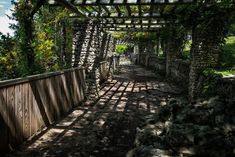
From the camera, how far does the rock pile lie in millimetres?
4109

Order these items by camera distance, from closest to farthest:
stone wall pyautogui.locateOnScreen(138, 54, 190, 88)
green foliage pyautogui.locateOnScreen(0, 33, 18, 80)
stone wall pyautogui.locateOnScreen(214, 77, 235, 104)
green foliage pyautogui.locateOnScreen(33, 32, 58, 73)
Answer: stone wall pyautogui.locateOnScreen(214, 77, 235, 104), green foliage pyautogui.locateOnScreen(0, 33, 18, 80), green foliage pyautogui.locateOnScreen(33, 32, 58, 73), stone wall pyautogui.locateOnScreen(138, 54, 190, 88)

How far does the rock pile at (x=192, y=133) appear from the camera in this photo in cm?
411

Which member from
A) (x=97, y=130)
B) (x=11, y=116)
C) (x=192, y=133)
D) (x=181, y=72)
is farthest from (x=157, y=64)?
(x=192, y=133)

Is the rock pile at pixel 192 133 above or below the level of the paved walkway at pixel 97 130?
above

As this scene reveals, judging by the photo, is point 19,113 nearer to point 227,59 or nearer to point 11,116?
point 11,116

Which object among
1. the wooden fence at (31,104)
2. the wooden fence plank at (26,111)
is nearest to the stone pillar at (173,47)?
the wooden fence at (31,104)

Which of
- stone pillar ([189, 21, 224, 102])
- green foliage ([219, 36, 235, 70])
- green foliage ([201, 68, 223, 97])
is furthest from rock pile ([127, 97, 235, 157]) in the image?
green foliage ([219, 36, 235, 70])

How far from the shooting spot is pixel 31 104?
6492 millimetres

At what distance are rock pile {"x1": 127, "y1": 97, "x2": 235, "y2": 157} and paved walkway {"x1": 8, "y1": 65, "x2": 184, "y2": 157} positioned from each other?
1.10 meters

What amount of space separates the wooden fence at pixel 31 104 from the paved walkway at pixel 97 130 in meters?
0.26

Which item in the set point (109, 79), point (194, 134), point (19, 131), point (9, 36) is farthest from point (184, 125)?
point (109, 79)

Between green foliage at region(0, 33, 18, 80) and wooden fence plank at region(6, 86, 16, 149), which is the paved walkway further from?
green foliage at region(0, 33, 18, 80)

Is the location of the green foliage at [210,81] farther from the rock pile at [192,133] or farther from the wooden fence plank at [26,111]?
the wooden fence plank at [26,111]

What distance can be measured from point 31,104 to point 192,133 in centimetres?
381
